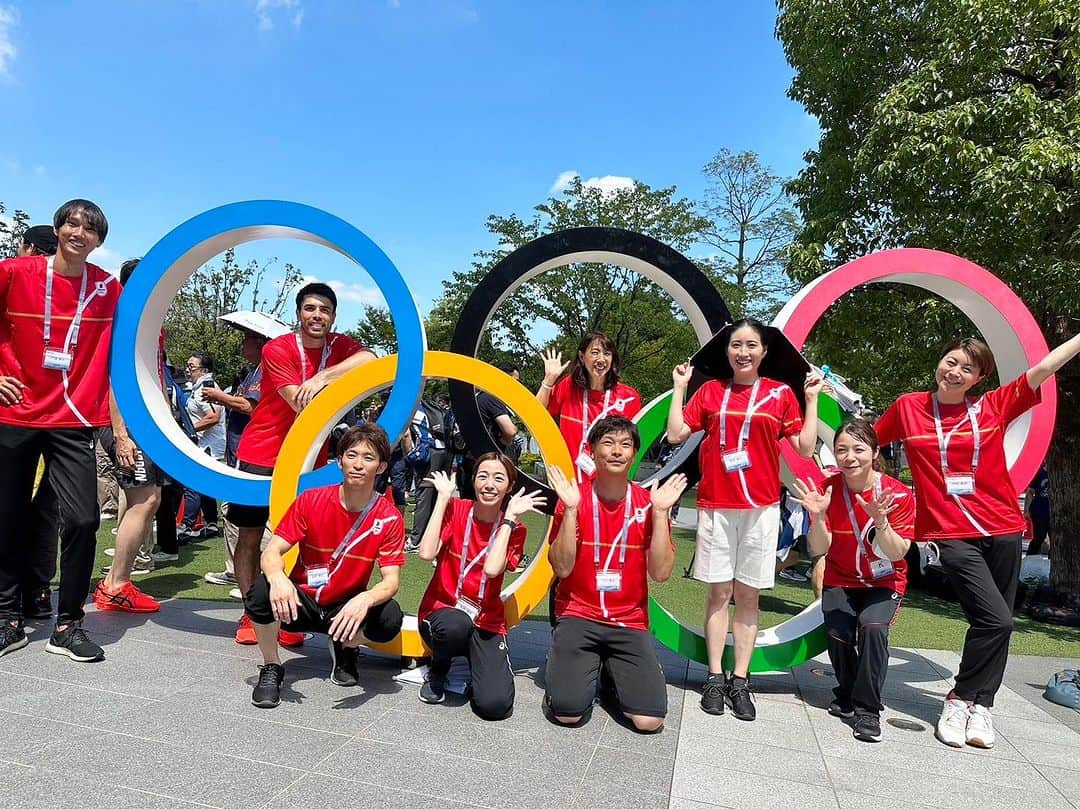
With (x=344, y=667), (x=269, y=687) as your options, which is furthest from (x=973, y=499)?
(x=269, y=687)

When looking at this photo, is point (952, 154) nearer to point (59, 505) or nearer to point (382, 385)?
point (382, 385)

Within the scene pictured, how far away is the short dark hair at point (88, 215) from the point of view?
3922 millimetres

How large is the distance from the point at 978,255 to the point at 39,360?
7.42 meters

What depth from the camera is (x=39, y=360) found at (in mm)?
3939

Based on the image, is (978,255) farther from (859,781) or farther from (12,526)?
(12,526)

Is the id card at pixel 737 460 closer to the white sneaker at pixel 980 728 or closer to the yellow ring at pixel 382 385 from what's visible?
the yellow ring at pixel 382 385

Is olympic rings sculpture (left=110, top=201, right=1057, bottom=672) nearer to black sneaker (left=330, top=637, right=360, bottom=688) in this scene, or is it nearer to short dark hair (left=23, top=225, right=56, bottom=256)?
black sneaker (left=330, top=637, right=360, bottom=688)

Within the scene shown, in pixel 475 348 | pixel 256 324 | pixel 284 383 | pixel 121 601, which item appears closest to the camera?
pixel 284 383

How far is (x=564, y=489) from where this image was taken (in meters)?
3.67

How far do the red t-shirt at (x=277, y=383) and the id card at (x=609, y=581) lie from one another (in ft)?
6.81

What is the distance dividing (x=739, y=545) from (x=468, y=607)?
1457mm

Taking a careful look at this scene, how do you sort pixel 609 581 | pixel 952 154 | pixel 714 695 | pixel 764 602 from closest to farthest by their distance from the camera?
pixel 609 581 → pixel 714 695 → pixel 952 154 → pixel 764 602

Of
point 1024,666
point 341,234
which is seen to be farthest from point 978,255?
point 341,234

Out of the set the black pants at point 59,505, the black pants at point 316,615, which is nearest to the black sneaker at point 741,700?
the black pants at point 316,615
